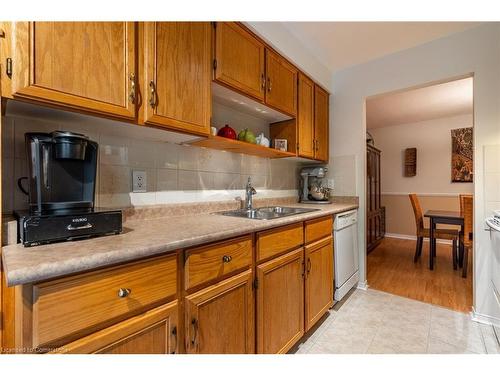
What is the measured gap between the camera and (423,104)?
11.7ft

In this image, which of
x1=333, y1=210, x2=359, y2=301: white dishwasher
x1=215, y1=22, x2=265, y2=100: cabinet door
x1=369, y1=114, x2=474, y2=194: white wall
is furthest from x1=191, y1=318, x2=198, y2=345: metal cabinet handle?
x1=369, y1=114, x2=474, y2=194: white wall

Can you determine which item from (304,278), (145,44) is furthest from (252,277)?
(145,44)

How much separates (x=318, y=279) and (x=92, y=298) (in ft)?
4.66

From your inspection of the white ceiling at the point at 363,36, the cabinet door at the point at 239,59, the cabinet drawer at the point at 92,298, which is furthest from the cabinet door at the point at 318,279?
the white ceiling at the point at 363,36

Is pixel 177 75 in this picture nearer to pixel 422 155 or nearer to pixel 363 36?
pixel 363 36

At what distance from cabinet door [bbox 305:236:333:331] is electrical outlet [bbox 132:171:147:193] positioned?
1.09m

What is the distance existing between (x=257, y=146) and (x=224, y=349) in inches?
47.5

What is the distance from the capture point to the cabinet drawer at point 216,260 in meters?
0.90

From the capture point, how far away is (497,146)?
173 centimetres

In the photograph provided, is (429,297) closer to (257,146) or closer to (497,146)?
(497,146)

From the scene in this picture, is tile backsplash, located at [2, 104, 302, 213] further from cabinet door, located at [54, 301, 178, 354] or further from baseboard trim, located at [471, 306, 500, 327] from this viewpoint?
baseboard trim, located at [471, 306, 500, 327]

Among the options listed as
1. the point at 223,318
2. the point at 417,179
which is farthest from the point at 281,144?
the point at 417,179

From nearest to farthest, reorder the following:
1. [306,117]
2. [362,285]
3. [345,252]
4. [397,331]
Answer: [397,331] < [345,252] < [306,117] < [362,285]

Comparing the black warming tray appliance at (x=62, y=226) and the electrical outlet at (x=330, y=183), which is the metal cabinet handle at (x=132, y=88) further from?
the electrical outlet at (x=330, y=183)
